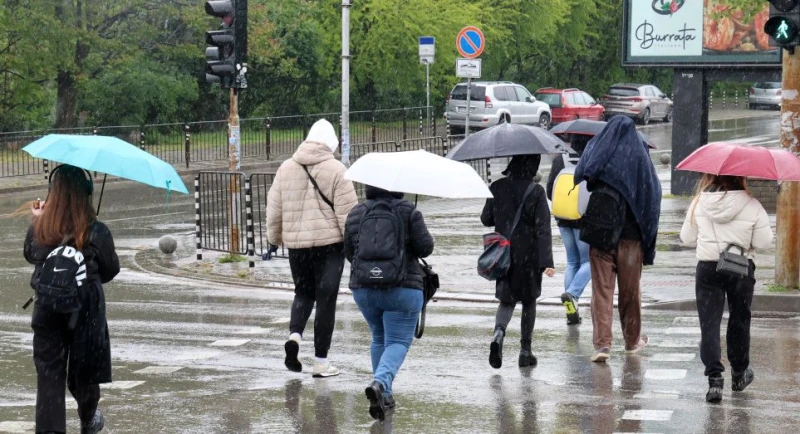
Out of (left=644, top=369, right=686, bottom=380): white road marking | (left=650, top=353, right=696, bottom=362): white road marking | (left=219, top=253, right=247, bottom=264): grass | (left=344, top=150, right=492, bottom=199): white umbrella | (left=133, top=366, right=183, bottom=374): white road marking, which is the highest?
(left=344, top=150, right=492, bottom=199): white umbrella

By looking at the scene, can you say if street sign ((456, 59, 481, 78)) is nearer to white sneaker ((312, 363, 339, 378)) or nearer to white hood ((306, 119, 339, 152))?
white hood ((306, 119, 339, 152))

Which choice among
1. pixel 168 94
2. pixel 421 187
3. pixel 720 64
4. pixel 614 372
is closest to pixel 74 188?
pixel 421 187

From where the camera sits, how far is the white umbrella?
27.0 ft

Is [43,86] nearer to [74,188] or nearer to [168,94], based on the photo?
[168,94]

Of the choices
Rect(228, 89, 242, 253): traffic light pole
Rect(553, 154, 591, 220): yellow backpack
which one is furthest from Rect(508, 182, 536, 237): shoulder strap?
Rect(228, 89, 242, 253): traffic light pole

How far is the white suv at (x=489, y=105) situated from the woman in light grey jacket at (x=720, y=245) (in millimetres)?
32756

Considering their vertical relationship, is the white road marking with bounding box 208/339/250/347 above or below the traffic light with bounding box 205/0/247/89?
below

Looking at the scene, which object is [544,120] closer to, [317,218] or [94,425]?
[317,218]

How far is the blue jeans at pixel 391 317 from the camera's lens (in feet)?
27.4

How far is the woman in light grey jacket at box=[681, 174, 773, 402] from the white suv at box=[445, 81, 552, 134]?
3276 centimetres

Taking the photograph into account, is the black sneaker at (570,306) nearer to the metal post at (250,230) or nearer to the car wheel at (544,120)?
the metal post at (250,230)

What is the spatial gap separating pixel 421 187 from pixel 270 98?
36819 millimetres

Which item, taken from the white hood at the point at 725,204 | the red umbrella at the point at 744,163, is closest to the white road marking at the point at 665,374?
the white hood at the point at 725,204

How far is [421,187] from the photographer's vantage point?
27.2 ft
